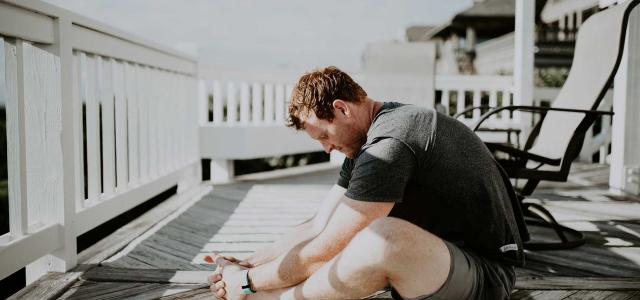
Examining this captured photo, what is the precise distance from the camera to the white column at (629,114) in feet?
13.0

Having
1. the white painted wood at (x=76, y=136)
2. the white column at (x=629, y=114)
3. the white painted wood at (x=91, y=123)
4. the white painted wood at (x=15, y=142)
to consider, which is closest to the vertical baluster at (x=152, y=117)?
the white painted wood at (x=91, y=123)

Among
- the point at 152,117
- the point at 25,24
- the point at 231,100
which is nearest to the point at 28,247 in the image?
the point at 25,24

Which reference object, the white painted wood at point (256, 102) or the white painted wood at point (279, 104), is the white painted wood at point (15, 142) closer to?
the white painted wood at point (256, 102)

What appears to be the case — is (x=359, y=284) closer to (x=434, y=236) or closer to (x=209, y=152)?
(x=434, y=236)

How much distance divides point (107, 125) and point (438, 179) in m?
1.94

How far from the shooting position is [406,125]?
4.60 feet

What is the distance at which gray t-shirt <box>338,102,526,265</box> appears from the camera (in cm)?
135

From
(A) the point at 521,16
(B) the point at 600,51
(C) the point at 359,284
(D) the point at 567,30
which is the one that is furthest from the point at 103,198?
(D) the point at 567,30

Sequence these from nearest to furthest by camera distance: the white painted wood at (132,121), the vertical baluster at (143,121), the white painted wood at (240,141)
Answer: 1. the white painted wood at (132,121)
2. the vertical baluster at (143,121)
3. the white painted wood at (240,141)

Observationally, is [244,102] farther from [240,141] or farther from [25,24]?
[25,24]

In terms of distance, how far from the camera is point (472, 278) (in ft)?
4.72

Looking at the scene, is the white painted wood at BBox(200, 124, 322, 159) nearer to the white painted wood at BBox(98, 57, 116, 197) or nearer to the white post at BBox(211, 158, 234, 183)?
the white post at BBox(211, 158, 234, 183)

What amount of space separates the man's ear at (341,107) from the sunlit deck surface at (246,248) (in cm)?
72

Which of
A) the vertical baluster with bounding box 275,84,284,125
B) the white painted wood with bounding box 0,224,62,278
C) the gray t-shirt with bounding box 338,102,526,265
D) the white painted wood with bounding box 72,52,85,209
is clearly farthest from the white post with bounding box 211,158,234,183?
the gray t-shirt with bounding box 338,102,526,265
